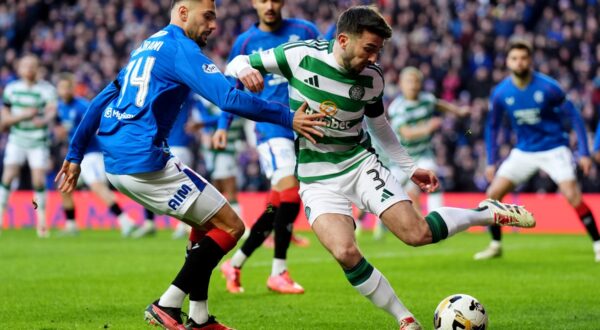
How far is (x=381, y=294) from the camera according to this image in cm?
579

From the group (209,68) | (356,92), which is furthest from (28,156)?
(209,68)

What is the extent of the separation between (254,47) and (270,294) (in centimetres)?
236

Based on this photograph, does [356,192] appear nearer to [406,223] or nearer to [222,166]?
[406,223]

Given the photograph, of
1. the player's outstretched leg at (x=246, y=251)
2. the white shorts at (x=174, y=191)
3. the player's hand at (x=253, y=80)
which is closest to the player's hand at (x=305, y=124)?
the player's hand at (x=253, y=80)

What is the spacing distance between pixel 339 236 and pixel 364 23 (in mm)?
1317

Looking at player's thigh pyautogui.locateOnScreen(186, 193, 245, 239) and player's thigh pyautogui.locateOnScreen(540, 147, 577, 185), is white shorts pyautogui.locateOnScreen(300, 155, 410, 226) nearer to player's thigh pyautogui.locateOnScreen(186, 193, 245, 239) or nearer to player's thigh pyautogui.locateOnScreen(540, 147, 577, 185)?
player's thigh pyautogui.locateOnScreen(186, 193, 245, 239)

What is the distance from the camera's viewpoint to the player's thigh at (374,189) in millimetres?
6082

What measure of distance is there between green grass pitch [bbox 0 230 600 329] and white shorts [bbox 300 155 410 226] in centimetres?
90

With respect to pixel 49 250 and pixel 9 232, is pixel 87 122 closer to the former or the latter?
pixel 49 250

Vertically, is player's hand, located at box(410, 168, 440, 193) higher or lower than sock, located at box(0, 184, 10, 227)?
higher

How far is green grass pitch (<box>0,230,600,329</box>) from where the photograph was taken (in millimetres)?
6832

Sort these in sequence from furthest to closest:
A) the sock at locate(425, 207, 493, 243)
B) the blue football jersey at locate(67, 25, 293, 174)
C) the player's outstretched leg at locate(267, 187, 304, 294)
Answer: the player's outstretched leg at locate(267, 187, 304, 294), the sock at locate(425, 207, 493, 243), the blue football jersey at locate(67, 25, 293, 174)

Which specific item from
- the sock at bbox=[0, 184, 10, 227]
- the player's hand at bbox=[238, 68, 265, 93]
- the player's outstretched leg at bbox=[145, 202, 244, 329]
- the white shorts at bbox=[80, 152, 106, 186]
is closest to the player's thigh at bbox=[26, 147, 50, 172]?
the sock at bbox=[0, 184, 10, 227]

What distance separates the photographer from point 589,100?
20.0m
